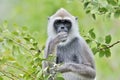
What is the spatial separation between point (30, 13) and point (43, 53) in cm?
668

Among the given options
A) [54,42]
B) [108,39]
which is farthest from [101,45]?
[54,42]

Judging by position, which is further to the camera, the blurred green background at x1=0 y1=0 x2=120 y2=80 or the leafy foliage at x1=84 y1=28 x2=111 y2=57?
the blurred green background at x1=0 y1=0 x2=120 y2=80

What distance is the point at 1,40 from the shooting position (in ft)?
21.7

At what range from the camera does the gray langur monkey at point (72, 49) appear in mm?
6941

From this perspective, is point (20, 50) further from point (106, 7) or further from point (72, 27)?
point (106, 7)

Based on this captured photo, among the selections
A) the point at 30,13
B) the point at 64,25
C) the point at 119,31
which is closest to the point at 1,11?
the point at 30,13

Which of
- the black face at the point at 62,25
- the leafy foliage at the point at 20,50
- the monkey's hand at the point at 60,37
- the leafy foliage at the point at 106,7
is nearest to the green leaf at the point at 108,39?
the leafy foliage at the point at 20,50

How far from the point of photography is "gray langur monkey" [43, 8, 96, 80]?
6.94m

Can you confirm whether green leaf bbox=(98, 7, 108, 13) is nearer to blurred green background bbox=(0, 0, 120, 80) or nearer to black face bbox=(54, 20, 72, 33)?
black face bbox=(54, 20, 72, 33)

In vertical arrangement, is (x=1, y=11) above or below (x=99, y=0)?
above

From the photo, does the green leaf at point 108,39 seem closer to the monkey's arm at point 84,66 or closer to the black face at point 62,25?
the monkey's arm at point 84,66

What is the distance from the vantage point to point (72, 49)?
7348 millimetres

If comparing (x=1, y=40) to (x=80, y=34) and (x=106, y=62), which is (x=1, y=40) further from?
(x=106, y=62)

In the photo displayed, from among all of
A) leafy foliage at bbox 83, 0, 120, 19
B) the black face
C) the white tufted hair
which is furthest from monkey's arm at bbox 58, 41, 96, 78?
leafy foliage at bbox 83, 0, 120, 19
